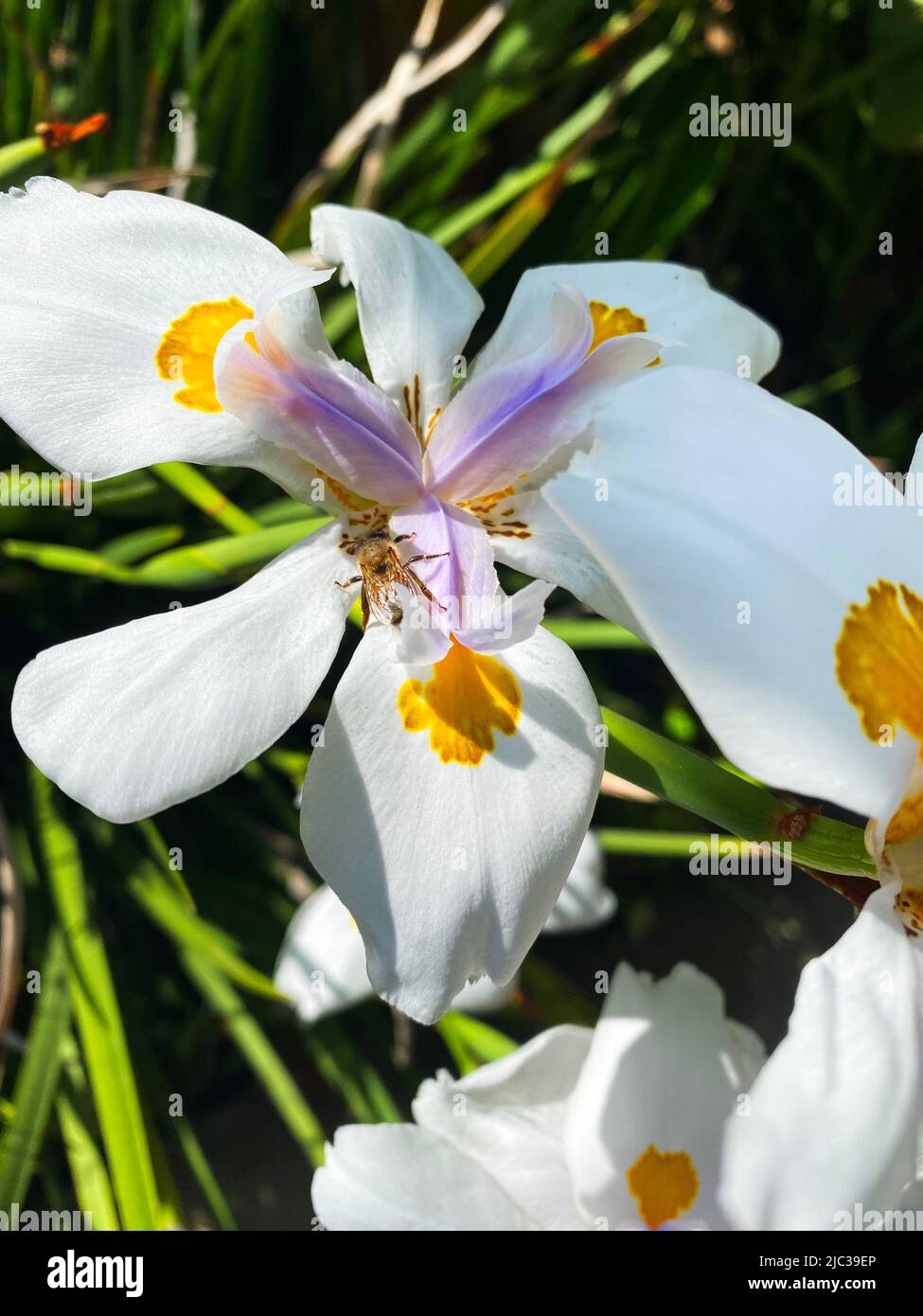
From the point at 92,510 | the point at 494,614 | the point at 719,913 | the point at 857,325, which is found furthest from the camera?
the point at 857,325

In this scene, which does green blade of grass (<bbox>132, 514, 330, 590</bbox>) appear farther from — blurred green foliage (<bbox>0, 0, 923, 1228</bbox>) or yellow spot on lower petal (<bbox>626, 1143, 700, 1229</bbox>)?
yellow spot on lower petal (<bbox>626, 1143, 700, 1229</bbox>)

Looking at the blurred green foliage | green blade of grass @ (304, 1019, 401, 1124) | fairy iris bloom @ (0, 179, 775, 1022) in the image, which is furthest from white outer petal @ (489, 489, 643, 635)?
green blade of grass @ (304, 1019, 401, 1124)

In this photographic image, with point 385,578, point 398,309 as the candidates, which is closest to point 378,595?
point 385,578

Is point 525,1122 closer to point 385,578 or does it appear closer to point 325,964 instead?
point 325,964

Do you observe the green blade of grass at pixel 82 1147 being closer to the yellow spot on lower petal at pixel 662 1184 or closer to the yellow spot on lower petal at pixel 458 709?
the yellow spot on lower petal at pixel 662 1184

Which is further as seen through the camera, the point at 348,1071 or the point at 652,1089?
the point at 348,1071
